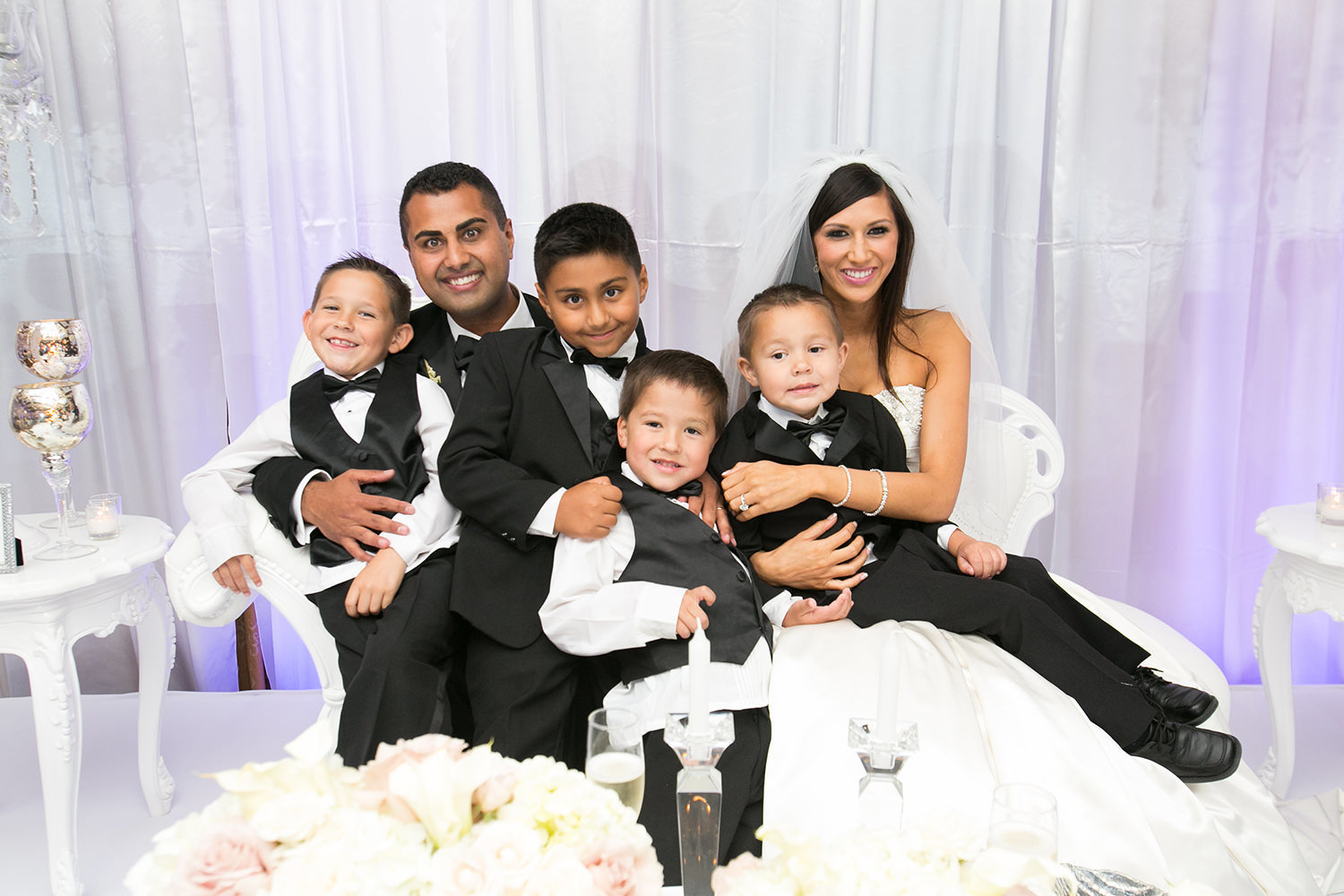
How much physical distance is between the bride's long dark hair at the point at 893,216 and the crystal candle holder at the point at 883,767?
1644mm

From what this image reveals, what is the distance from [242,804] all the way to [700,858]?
1.75 feet

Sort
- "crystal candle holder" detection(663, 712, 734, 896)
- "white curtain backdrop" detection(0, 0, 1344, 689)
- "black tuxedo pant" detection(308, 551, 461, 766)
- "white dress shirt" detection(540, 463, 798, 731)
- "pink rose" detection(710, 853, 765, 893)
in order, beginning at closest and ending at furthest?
"pink rose" detection(710, 853, 765, 893), "crystal candle holder" detection(663, 712, 734, 896), "white dress shirt" detection(540, 463, 798, 731), "black tuxedo pant" detection(308, 551, 461, 766), "white curtain backdrop" detection(0, 0, 1344, 689)

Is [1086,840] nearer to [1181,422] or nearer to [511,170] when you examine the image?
[1181,422]

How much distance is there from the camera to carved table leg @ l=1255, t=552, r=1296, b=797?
265cm

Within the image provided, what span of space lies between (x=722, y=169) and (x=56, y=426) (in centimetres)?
209

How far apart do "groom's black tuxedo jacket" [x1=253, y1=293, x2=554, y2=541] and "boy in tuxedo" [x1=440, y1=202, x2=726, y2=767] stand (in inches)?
9.4

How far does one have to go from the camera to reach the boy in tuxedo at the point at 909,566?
6.40 ft

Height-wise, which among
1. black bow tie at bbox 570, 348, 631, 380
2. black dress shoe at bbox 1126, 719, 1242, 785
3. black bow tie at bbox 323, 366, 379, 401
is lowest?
black dress shoe at bbox 1126, 719, 1242, 785

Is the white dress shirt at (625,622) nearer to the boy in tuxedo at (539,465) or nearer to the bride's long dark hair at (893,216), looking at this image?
the boy in tuxedo at (539,465)

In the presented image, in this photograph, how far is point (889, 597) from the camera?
7.18 feet

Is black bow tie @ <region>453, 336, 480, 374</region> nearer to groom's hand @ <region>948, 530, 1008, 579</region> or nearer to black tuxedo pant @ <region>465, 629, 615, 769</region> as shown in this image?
black tuxedo pant @ <region>465, 629, 615, 769</region>

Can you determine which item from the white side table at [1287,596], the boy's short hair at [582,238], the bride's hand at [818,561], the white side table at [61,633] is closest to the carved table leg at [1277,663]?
the white side table at [1287,596]

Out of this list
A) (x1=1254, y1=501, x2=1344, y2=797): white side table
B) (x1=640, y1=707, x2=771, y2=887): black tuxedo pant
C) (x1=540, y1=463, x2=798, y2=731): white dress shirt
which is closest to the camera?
(x1=640, y1=707, x2=771, y2=887): black tuxedo pant

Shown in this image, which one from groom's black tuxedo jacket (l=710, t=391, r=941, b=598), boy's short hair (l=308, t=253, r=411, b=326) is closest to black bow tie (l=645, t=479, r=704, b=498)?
groom's black tuxedo jacket (l=710, t=391, r=941, b=598)
